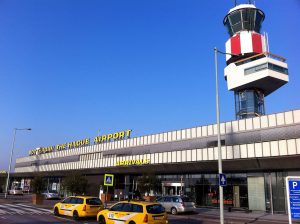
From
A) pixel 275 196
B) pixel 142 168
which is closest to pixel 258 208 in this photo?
pixel 275 196

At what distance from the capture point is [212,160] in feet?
119

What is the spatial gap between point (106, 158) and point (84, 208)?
3247cm

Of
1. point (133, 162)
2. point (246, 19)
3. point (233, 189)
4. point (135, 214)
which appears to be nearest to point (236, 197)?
point (233, 189)

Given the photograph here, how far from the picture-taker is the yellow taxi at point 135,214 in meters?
16.3

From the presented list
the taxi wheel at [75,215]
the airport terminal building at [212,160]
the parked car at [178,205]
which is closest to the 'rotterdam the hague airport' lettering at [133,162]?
the airport terminal building at [212,160]

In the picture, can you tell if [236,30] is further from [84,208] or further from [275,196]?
[84,208]

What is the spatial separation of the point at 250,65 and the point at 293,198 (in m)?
48.5

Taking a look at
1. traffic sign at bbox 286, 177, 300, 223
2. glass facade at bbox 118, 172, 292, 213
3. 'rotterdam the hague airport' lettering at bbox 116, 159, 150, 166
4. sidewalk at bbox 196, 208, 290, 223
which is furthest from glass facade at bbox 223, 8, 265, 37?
traffic sign at bbox 286, 177, 300, 223

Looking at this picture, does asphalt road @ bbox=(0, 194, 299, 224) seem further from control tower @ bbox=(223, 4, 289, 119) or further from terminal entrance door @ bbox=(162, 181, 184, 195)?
control tower @ bbox=(223, 4, 289, 119)

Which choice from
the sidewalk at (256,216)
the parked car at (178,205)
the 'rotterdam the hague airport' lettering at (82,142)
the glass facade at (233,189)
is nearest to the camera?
the sidewalk at (256,216)

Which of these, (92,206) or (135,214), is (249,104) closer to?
(92,206)

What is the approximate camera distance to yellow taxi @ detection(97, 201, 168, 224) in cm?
1628

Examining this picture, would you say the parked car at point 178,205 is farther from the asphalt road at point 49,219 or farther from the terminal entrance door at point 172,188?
the terminal entrance door at point 172,188

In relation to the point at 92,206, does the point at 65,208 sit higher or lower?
lower
